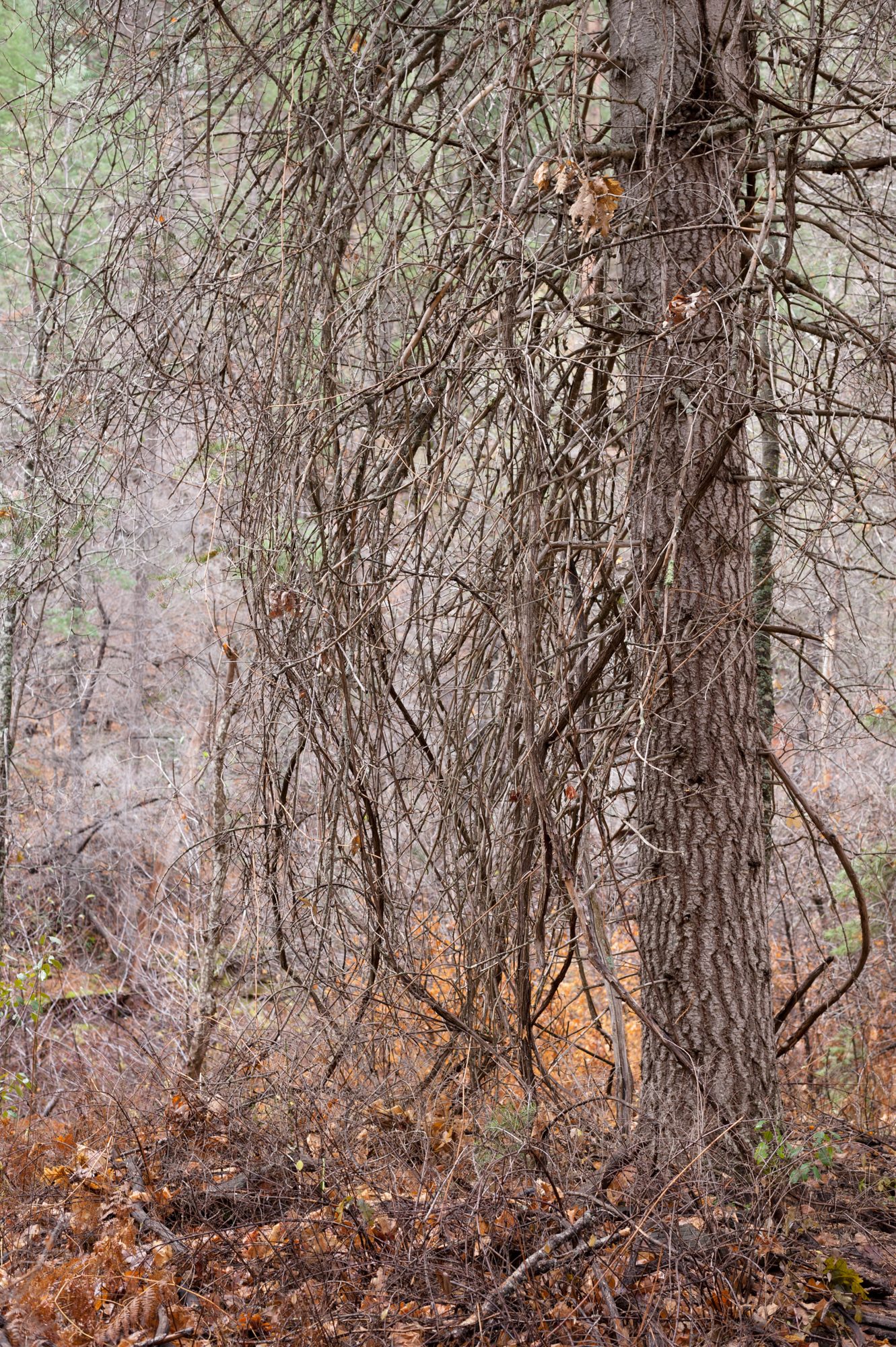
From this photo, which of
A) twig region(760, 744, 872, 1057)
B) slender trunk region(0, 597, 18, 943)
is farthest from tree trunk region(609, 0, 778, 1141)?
slender trunk region(0, 597, 18, 943)

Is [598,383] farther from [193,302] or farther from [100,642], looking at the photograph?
[100,642]

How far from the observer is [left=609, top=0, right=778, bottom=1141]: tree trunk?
3.72 meters

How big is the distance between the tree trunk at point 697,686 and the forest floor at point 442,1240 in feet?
1.25

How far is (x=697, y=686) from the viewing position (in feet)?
12.6

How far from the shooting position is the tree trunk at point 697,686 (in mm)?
3721

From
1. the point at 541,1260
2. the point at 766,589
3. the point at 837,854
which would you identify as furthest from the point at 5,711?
the point at 541,1260

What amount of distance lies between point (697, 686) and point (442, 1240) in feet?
6.60

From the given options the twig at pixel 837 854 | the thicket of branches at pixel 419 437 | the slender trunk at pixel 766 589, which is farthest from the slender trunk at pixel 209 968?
the slender trunk at pixel 766 589

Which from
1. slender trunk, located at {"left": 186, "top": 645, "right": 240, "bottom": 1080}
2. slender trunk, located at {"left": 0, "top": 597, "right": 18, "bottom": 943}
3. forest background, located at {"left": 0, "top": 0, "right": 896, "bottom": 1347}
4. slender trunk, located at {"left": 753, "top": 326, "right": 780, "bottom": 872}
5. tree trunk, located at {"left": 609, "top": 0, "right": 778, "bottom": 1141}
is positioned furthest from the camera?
slender trunk, located at {"left": 0, "top": 597, "right": 18, "bottom": 943}

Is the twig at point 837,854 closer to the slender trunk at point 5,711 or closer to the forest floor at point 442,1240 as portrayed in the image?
the forest floor at point 442,1240

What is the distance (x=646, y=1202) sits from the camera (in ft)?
10.8

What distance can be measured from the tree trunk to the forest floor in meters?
0.38

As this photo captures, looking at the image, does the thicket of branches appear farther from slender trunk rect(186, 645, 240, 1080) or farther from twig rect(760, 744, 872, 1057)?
slender trunk rect(186, 645, 240, 1080)

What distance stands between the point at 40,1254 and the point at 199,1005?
2.82 meters
